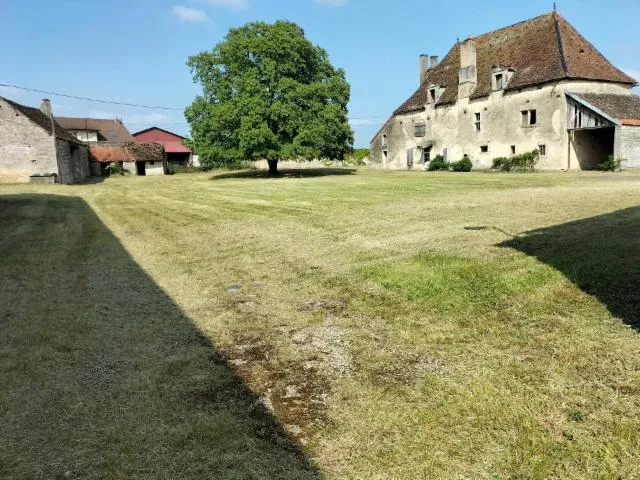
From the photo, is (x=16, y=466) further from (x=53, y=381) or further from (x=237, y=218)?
(x=237, y=218)

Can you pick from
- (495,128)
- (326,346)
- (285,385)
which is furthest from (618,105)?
(285,385)

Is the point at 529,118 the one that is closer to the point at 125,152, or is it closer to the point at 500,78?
the point at 500,78

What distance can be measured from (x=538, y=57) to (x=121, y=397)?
125 ft

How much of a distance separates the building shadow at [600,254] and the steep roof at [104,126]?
73602 mm

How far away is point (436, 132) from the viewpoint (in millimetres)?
42125

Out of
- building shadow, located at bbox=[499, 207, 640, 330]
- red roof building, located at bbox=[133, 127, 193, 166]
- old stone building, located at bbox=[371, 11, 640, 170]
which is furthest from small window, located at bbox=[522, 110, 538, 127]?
red roof building, located at bbox=[133, 127, 193, 166]

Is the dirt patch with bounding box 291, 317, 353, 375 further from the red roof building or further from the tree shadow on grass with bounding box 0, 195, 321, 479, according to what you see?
the red roof building

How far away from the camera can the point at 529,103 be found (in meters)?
33.8

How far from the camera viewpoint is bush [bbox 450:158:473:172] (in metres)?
38.3

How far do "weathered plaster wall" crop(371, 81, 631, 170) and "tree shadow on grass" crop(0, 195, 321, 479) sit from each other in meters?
32.4

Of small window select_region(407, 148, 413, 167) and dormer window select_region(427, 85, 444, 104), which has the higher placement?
dormer window select_region(427, 85, 444, 104)

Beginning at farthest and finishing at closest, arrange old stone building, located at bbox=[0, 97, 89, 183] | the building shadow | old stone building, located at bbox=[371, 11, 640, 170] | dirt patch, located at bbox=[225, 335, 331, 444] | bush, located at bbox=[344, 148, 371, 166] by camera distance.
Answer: bush, located at bbox=[344, 148, 371, 166] → old stone building, located at bbox=[0, 97, 89, 183] → old stone building, located at bbox=[371, 11, 640, 170] → the building shadow → dirt patch, located at bbox=[225, 335, 331, 444]

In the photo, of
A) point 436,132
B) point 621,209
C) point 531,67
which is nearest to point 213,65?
point 436,132

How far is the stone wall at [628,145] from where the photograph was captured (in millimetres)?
28672
